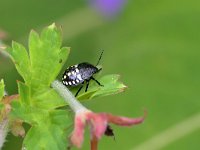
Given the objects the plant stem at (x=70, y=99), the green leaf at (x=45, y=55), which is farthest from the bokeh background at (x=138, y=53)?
the plant stem at (x=70, y=99)

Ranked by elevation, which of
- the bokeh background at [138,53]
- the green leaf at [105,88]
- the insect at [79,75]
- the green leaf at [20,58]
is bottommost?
the green leaf at [105,88]

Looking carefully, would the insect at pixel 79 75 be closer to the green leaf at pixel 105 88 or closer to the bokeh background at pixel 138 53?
the green leaf at pixel 105 88

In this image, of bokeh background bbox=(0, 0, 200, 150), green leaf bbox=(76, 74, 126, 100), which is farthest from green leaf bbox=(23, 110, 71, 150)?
bokeh background bbox=(0, 0, 200, 150)

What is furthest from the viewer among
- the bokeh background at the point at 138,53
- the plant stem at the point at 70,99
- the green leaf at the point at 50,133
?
the bokeh background at the point at 138,53

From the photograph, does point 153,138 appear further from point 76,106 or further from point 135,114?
point 76,106

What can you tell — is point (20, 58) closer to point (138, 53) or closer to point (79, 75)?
point (79, 75)

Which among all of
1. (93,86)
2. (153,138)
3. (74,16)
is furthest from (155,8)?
(93,86)

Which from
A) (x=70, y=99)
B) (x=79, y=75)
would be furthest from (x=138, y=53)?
(x=70, y=99)
